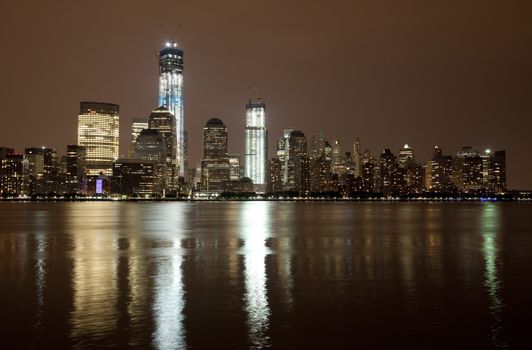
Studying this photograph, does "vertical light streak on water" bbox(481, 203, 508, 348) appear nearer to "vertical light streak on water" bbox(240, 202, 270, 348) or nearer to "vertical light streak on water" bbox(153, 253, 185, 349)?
"vertical light streak on water" bbox(240, 202, 270, 348)

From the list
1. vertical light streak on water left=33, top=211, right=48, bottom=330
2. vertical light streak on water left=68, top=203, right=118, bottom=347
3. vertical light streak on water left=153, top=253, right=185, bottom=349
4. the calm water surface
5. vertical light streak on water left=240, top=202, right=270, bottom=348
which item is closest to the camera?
vertical light streak on water left=153, top=253, right=185, bottom=349

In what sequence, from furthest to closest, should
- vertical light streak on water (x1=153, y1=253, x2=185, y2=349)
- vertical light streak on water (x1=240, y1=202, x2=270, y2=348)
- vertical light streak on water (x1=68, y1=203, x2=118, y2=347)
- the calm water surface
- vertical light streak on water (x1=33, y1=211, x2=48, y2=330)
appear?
vertical light streak on water (x1=33, y1=211, x2=48, y2=330), vertical light streak on water (x1=68, y1=203, x2=118, y2=347), vertical light streak on water (x1=240, y1=202, x2=270, y2=348), the calm water surface, vertical light streak on water (x1=153, y1=253, x2=185, y2=349)

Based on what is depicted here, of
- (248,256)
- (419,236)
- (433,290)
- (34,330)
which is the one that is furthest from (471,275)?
(419,236)

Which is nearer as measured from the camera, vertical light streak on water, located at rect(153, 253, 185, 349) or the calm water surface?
vertical light streak on water, located at rect(153, 253, 185, 349)

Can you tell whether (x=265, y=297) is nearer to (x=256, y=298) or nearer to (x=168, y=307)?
(x=256, y=298)

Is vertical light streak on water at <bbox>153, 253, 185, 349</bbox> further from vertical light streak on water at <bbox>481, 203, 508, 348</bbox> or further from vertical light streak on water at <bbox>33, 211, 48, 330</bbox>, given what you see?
vertical light streak on water at <bbox>481, 203, 508, 348</bbox>

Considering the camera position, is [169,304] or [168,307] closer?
[168,307]

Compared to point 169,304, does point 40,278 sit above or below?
above

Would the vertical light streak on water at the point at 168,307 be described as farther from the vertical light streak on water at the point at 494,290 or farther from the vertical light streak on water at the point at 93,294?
the vertical light streak on water at the point at 494,290

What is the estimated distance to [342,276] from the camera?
3484cm

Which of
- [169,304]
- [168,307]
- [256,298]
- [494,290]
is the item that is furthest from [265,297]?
[494,290]

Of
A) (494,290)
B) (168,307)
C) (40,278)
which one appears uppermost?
(40,278)

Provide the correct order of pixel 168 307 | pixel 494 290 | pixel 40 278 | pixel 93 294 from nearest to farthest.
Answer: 1. pixel 168 307
2. pixel 93 294
3. pixel 494 290
4. pixel 40 278

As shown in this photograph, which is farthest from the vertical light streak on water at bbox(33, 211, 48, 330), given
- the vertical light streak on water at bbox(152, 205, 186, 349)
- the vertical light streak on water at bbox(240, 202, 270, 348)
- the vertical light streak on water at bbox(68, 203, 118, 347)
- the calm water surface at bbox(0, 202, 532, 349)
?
the vertical light streak on water at bbox(240, 202, 270, 348)
